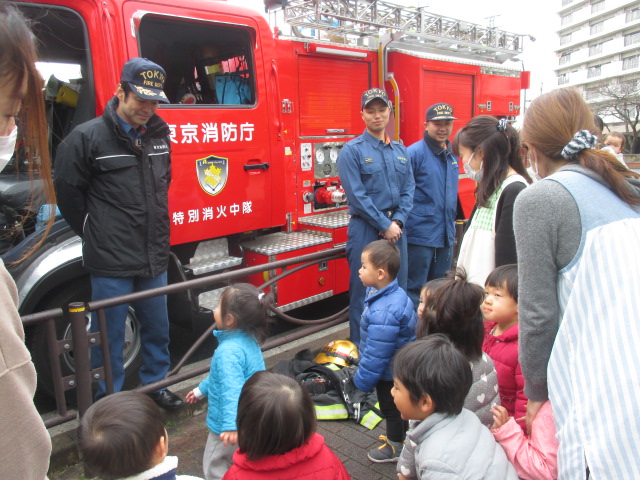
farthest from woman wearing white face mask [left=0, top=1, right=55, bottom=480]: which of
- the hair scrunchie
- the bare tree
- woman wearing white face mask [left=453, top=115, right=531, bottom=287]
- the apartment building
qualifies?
the apartment building

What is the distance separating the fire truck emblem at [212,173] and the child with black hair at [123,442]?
8.68 ft

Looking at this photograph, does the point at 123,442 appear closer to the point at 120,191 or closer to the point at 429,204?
the point at 120,191

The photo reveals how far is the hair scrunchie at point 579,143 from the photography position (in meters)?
1.56

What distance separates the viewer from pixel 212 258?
4293mm

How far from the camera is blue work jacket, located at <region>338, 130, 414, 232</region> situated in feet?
12.9

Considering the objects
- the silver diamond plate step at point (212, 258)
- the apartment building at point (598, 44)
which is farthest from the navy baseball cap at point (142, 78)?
the apartment building at point (598, 44)

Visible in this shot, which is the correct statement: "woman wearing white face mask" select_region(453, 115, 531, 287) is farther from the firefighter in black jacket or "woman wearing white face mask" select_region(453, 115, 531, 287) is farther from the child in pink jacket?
the firefighter in black jacket

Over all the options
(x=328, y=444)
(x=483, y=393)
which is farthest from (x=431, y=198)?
(x=483, y=393)

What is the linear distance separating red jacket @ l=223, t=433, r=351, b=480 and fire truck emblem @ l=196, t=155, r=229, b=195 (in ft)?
8.75

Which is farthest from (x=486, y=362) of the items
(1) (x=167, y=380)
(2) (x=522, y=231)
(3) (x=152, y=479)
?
(1) (x=167, y=380)

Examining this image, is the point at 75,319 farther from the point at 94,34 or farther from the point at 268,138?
the point at 268,138

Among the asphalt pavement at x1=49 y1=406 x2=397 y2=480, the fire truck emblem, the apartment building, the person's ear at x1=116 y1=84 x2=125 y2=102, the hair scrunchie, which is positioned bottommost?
the asphalt pavement at x1=49 y1=406 x2=397 y2=480

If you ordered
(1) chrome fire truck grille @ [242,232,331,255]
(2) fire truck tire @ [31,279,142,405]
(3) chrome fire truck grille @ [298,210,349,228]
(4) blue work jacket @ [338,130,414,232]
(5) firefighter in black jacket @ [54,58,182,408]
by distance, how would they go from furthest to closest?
(3) chrome fire truck grille @ [298,210,349,228], (1) chrome fire truck grille @ [242,232,331,255], (4) blue work jacket @ [338,130,414,232], (2) fire truck tire @ [31,279,142,405], (5) firefighter in black jacket @ [54,58,182,408]

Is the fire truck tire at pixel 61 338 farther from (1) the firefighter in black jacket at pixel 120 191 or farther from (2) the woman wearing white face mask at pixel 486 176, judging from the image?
(2) the woman wearing white face mask at pixel 486 176
